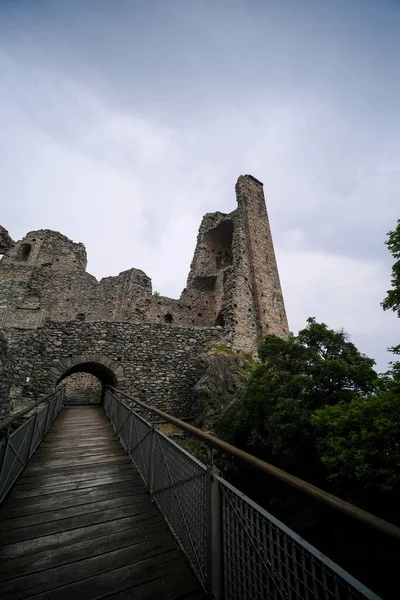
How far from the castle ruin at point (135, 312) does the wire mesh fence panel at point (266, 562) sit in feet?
18.6

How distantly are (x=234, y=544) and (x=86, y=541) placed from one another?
1.45 m

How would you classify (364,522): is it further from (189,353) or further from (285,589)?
(189,353)

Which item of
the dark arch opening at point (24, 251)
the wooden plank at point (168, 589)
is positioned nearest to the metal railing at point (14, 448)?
the wooden plank at point (168, 589)

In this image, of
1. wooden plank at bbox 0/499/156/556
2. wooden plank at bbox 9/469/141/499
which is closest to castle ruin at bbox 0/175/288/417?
wooden plank at bbox 9/469/141/499

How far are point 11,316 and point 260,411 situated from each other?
1532 cm

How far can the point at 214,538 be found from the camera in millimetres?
1813

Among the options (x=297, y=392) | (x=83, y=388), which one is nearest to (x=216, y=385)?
(x=297, y=392)

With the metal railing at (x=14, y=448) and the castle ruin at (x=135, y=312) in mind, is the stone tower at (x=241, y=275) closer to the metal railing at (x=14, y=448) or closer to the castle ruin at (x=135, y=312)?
the castle ruin at (x=135, y=312)

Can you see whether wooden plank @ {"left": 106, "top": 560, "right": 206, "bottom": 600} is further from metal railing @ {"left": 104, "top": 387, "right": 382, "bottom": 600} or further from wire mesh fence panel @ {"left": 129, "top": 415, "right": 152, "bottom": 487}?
wire mesh fence panel @ {"left": 129, "top": 415, "right": 152, "bottom": 487}

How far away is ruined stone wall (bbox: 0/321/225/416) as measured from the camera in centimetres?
849

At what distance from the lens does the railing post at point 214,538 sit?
175 cm

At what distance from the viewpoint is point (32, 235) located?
18078 millimetres

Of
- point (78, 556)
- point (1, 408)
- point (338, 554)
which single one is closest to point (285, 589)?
point (78, 556)

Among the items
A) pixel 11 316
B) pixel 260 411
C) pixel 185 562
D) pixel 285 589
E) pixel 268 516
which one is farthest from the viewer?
pixel 11 316
